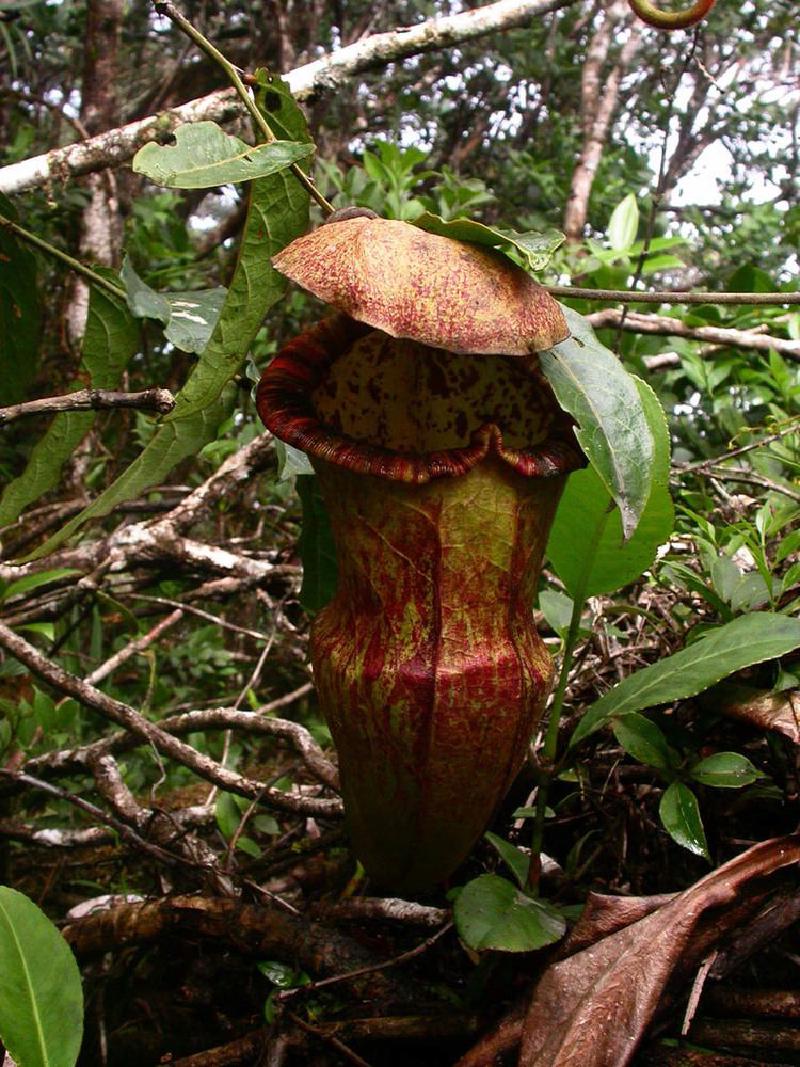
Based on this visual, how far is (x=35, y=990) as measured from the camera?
30.5 inches

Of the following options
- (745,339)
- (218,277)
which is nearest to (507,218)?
(218,277)

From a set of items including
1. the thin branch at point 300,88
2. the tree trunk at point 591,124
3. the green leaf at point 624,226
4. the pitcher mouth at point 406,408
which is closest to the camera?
the pitcher mouth at point 406,408

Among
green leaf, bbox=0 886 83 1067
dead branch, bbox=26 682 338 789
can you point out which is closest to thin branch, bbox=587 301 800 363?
dead branch, bbox=26 682 338 789

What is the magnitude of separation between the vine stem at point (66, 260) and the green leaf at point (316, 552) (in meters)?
0.30

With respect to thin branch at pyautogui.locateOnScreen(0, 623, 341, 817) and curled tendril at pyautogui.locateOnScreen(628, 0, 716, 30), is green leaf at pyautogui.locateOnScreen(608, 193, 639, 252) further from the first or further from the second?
thin branch at pyautogui.locateOnScreen(0, 623, 341, 817)

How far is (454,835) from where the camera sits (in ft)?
2.67

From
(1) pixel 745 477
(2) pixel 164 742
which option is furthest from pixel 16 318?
(1) pixel 745 477

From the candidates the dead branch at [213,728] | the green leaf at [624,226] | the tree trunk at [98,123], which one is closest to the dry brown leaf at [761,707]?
the dead branch at [213,728]

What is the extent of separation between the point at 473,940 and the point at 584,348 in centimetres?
50

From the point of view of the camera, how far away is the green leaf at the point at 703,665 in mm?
789

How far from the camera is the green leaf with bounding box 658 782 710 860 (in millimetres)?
807

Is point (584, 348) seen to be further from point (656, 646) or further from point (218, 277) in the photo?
point (218, 277)

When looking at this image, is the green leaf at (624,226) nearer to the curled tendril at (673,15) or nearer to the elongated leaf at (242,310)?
the curled tendril at (673,15)

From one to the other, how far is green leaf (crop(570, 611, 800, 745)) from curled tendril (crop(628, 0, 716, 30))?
1.78 feet
